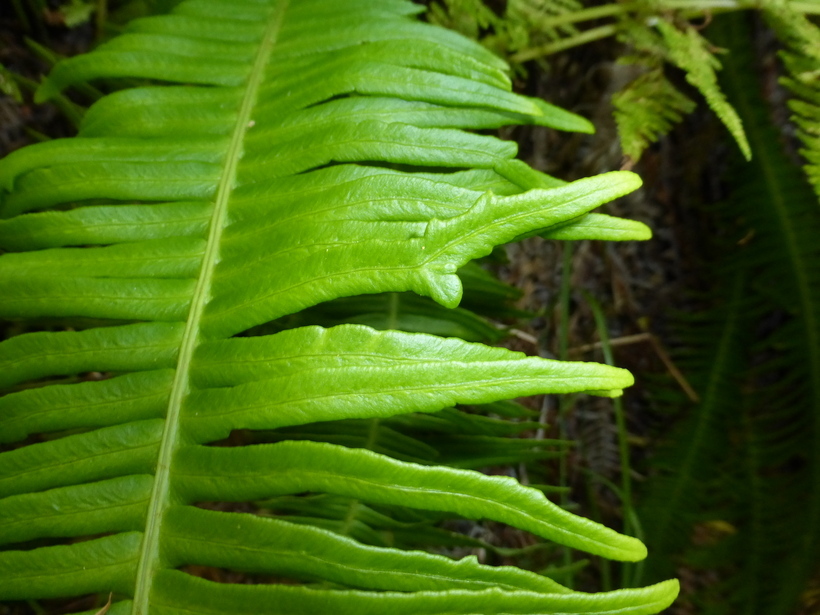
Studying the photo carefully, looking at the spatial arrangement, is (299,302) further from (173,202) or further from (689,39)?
(689,39)

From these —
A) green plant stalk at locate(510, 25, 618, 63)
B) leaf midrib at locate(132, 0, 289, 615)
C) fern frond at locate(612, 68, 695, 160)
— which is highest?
green plant stalk at locate(510, 25, 618, 63)

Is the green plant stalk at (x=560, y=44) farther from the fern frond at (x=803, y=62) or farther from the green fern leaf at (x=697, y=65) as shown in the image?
the fern frond at (x=803, y=62)

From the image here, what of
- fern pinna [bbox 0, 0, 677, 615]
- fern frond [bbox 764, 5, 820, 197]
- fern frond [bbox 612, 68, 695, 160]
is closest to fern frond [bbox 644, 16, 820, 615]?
fern frond [bbox 764, 5, 820, 197]

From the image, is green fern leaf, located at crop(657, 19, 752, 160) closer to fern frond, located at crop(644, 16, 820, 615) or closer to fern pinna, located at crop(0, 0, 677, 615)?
fern pinna, located at crop(0, 0, 677, 615)

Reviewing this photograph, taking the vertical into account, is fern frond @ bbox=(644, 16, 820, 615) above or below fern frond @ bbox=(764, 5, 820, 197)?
below

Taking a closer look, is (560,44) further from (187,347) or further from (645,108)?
(187,347)

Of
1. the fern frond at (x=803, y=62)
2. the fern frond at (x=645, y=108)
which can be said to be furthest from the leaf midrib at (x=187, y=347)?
the fern frond at (x=803, y=62)

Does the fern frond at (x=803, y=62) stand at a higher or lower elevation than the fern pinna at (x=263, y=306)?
higher
